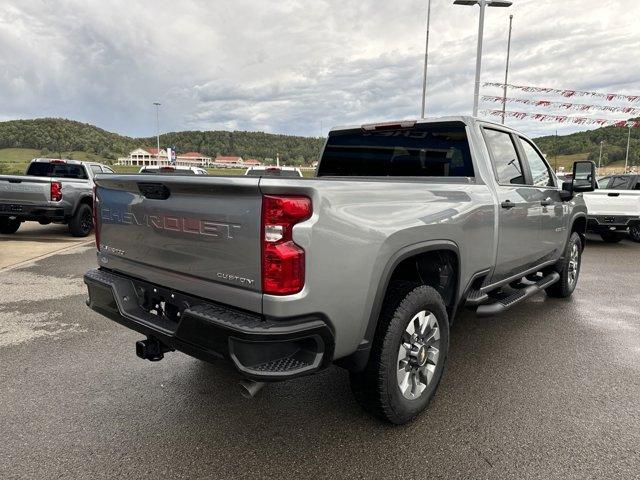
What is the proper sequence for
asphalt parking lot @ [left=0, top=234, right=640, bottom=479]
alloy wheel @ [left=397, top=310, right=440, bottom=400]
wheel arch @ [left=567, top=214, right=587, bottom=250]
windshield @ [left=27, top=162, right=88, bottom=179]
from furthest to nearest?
windshield @ [left=27, top=162, right=88, bottom=179] < wheel arch @ [left=567, top=214, right=587, bottom=250] < alloy wheel @ [left=397, top=310, right=440, bottom=400] < asphalt parking lot @ [left=0, top=234, right=640, bottom=479]

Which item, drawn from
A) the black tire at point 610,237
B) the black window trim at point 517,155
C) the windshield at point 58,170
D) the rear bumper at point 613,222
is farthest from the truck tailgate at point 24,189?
the black tire at point 610,237

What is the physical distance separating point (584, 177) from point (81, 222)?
10181 mm

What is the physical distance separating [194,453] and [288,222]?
1.41 metres

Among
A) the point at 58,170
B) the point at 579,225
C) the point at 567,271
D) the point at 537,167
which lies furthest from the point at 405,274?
the point at 58,170

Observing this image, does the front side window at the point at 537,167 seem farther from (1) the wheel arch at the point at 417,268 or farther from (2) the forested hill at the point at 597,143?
(2) the forested hill at the point at 597,143

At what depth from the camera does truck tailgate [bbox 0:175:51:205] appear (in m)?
9.55

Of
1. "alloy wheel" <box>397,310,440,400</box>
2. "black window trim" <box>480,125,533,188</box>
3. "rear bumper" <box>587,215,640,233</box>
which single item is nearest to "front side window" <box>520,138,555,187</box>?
"black window trim" <box>480,125,533,188</box>

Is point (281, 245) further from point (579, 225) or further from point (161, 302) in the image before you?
point (579, 225)

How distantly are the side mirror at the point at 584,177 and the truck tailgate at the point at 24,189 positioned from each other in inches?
382

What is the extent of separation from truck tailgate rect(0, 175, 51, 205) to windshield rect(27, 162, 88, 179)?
59.1 inches

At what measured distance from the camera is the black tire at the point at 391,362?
2.49 metres

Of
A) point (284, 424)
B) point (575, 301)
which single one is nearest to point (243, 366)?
point (284, 424)

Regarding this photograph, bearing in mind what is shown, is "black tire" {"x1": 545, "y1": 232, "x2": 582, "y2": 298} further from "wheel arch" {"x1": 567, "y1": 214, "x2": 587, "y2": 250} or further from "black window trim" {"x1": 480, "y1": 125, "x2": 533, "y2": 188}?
"black window trim" {"x1": 480, "y1": 125, "x2": 533, "y2": 188}

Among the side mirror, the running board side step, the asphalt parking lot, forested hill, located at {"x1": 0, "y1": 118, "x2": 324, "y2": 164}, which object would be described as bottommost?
the asphalt parking lot
